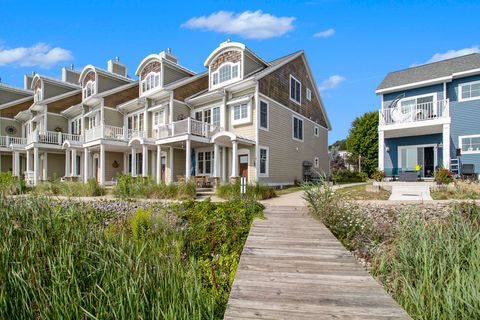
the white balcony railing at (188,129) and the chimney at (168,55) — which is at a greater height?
the chimney at (168,55)

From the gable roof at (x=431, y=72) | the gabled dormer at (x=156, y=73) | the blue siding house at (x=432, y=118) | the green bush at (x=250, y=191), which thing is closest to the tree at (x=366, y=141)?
the gable roof at (x=431, y=72)

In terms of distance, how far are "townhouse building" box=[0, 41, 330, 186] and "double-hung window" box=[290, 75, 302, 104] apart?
0.24ft

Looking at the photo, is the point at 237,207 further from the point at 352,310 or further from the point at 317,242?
the point at 352,310

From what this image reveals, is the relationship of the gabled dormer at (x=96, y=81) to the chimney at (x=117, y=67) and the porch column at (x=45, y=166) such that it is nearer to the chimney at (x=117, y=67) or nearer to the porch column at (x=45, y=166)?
the chimney at (x=117, y=67)

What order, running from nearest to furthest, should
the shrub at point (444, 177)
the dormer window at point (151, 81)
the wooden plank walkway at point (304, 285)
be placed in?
the wooden plank walkway at point (304, 285) → the shrub at point (444, 177) → the dormer window at point (151, 81)

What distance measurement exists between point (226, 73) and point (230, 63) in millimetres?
678

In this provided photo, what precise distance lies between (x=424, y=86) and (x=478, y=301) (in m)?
17.0

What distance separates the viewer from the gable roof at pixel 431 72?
14.7 metres

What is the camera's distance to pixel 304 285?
9.00 ft

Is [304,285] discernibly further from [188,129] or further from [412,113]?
[412,113]

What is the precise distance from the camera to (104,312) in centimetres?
232

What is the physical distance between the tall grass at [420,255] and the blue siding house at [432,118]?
9.71 meters

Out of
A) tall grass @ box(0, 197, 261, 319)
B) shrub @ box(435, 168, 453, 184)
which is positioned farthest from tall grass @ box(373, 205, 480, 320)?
shrub @ box(435, 168, 453, 184)

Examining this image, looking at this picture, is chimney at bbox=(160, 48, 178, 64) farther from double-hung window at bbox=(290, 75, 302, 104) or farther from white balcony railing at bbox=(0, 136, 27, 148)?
white balcony railing at bbox=(0, 136, 27, 148)
